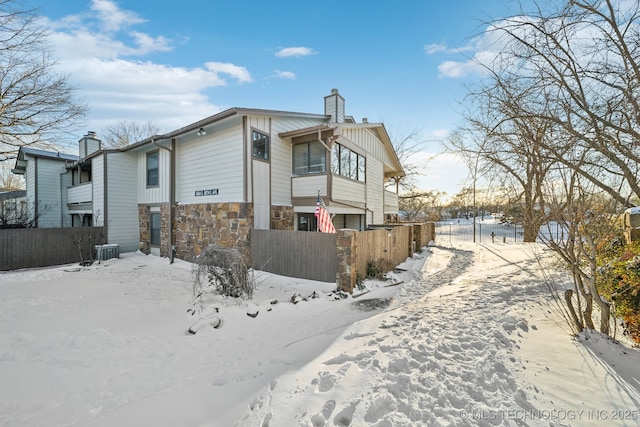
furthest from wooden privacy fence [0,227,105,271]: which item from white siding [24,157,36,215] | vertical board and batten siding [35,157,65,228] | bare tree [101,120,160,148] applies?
bare tree [101,120,160,148]

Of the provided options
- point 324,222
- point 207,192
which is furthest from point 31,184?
point 324,222

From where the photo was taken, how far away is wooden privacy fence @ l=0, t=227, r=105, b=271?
10.1m

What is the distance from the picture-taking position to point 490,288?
668 centimetres

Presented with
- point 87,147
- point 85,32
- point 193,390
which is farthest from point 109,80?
point 193,390

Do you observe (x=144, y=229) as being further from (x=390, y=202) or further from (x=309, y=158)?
(x=390, y=202)

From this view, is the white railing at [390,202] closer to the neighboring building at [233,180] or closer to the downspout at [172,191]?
the neighboring building at [233,180]

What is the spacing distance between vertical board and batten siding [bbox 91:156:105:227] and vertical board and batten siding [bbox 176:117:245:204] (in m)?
4.29

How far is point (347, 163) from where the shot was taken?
11.5m

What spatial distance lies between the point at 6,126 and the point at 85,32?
5.46 m

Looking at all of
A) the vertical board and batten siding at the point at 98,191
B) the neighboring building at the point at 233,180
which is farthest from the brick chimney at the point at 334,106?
the vertical board and batten siding at the point at 98,191

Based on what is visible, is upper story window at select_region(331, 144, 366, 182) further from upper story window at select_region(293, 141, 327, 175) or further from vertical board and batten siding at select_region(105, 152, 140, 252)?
vertical board and batten siding at select_region(105, 152, 140, 252)

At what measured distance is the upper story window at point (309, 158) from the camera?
1027cm

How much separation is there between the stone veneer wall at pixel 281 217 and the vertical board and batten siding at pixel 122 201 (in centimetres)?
796

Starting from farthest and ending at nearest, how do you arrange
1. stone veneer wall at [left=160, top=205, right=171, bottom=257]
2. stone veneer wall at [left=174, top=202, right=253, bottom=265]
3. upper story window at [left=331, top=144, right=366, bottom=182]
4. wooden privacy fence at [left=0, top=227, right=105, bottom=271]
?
stone veneer wall at [left=160, top=205, right=171, bottom=257] → upper story window at [left=331, top=144, right=366, bottom=182] → wooden privacy fence at [left=0, top=227, right=105, bottom=271] → stone veneer wall at [left=174, top=202, right=253, bottom=265]
